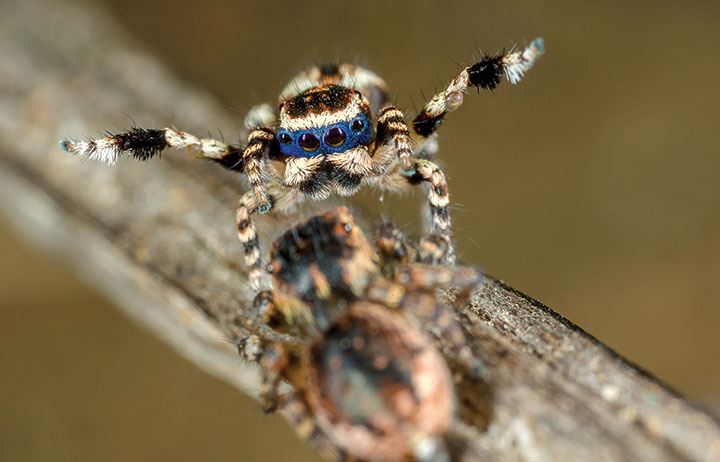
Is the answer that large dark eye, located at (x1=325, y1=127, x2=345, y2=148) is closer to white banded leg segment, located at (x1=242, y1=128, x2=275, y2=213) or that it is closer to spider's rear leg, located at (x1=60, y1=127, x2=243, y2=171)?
→ white banded leg segment, located at (x1=242, y1=128, x2=275, y2=213)

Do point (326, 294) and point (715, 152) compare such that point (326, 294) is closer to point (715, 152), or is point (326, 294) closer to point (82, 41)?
point (82, 41)

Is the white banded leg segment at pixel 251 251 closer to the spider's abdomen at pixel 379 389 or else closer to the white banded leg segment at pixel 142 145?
the white banded leg segment at pixel 142 145

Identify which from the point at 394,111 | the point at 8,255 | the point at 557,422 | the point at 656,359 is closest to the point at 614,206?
the point at 656,359

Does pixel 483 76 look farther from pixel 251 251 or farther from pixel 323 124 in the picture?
pixel 251 251

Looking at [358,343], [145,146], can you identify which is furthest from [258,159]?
[358,343]

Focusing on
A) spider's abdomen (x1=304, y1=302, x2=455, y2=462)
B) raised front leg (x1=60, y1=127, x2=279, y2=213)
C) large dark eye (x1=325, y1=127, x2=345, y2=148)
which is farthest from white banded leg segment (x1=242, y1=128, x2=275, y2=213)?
spider's abdomen (x1=304, y1=302, x2=455, y2=462)

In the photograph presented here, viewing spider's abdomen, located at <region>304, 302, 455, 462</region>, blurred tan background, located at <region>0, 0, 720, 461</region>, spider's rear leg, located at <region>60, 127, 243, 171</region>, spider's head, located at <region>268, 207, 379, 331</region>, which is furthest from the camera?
blurred tan background, located at <region>0, 0, 720, 461</region>
